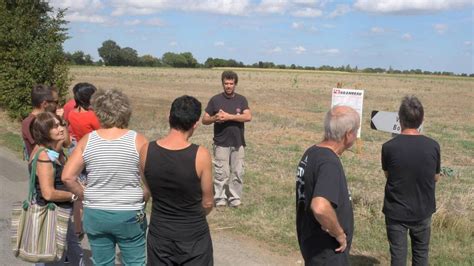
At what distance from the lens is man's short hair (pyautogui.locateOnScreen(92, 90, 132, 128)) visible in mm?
3441

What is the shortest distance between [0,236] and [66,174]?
296cm

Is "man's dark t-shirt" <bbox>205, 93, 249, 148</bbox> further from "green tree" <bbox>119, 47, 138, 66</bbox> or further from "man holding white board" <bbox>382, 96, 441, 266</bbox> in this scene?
"green tree" <bbox>119, 47, 138, 66</bbox>

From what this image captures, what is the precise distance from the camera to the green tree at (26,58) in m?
15.4

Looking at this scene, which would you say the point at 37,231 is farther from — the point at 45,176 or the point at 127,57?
the point at 127,57

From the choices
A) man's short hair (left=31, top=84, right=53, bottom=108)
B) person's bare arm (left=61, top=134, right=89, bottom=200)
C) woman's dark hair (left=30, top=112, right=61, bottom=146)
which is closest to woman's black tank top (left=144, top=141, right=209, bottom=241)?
person's bare arm (left=61, top=134, right=89, bottom=200)

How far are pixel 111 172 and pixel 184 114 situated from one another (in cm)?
72

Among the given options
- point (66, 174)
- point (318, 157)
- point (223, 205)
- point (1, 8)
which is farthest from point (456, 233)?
point (1, 8)

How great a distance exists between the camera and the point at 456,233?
5.87m

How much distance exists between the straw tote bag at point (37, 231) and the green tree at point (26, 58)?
12.6m

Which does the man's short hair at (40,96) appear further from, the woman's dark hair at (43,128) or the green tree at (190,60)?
the green tree at (190,60)

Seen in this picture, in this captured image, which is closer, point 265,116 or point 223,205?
point 223,205

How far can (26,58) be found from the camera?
1534cm

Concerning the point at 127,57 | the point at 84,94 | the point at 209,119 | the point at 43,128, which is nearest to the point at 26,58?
the point at 209,119

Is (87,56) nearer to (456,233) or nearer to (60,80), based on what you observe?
(60,80)
